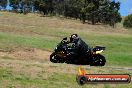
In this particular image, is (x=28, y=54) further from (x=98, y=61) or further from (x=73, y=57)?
(x=98, y=61)

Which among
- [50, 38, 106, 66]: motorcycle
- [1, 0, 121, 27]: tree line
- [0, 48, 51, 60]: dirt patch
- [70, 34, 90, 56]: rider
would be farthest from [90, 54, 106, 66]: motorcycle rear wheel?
[1, 0, 121, 27]: tree line

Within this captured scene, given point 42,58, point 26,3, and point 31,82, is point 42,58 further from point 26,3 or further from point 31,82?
point 26,3

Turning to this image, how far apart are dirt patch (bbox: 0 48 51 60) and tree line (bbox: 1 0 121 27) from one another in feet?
195

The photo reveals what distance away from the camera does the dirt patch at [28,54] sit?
25078 millimetres

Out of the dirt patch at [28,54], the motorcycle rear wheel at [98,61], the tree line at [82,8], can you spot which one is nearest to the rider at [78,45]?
the motorcycle rear wheel at [98,61]

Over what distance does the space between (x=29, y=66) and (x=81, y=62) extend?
5573 millimetres

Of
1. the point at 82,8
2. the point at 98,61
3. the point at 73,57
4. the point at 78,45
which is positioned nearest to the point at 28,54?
the point at 73,57

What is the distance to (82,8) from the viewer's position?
96688 mm

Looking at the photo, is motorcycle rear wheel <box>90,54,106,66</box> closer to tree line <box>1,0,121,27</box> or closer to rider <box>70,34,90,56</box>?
rider <box>70,34,90,56</box>

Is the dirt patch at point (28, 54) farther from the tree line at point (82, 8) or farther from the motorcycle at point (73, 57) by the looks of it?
the tree line at point (82, 8)

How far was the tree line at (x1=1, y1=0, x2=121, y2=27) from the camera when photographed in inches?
3740

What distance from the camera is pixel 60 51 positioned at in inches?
929

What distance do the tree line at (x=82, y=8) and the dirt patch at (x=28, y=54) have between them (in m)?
59.5

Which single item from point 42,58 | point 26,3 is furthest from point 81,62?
point 26,3
